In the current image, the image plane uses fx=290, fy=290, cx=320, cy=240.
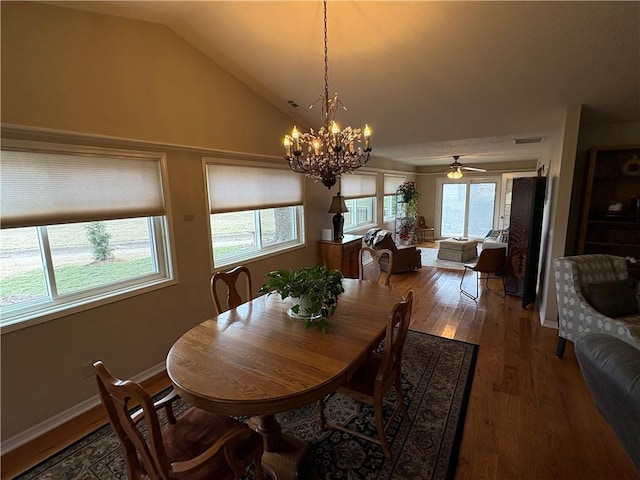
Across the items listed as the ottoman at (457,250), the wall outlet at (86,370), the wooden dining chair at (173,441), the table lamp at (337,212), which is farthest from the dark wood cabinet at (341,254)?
the wooden dining chair at (173,441)

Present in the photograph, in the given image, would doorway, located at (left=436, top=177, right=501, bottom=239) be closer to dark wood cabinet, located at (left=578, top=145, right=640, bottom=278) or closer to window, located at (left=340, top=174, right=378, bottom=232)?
window, located at (left=340, top=174, right=378, bottom=232)

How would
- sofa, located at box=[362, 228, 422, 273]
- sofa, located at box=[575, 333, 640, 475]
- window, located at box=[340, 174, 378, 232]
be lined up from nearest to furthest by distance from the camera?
1. sofa, located at box=[575, 333, 640, 475]
2. sofa, located at box=[362, 228, 422, 273]
3. window, located at box=[340, 174, 378, 232]

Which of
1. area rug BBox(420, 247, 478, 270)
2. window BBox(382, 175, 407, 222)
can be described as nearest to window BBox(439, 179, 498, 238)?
window BBox(382, 175, 407, 222)

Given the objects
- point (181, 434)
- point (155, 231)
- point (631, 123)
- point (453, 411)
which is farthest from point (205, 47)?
point (631, 123)

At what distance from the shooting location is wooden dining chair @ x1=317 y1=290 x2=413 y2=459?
1634 mm

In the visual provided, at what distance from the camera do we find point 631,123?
349 centimetres

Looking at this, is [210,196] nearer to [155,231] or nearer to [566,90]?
[155,231]

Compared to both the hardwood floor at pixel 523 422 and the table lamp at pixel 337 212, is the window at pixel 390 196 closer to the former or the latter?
the table lamp at pixel 337 212

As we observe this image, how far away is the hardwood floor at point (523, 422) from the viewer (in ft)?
5.55

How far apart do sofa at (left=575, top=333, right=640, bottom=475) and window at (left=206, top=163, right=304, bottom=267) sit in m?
3.05

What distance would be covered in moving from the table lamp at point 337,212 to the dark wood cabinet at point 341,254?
0.42ft

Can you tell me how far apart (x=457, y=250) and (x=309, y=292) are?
17.5 ft

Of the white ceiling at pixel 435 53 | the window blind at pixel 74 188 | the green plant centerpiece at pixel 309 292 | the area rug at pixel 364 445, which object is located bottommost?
the area rug at pixel 364 445

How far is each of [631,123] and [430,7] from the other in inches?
130
